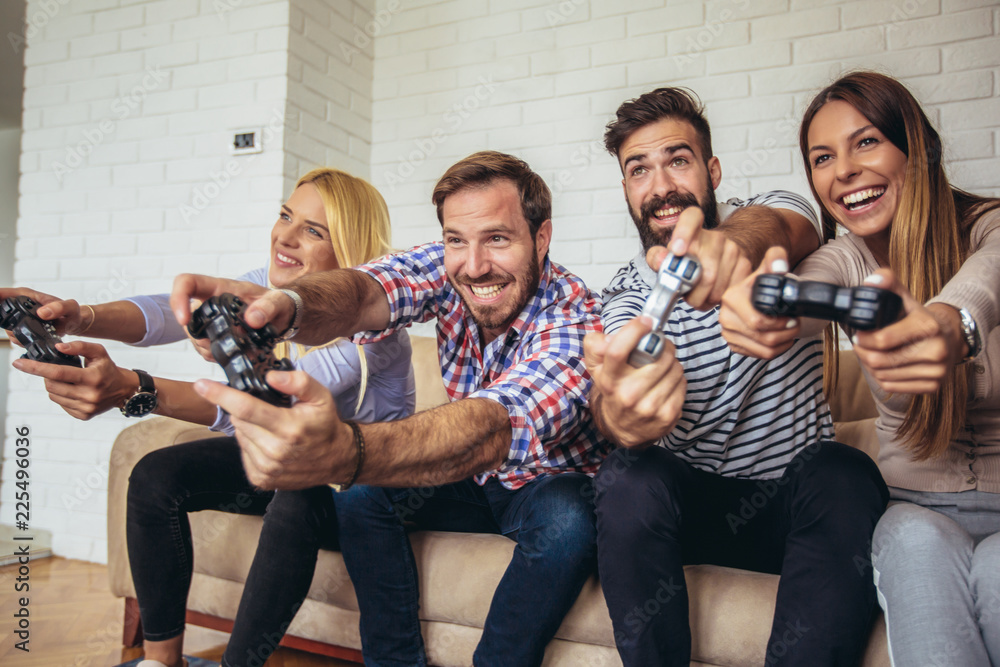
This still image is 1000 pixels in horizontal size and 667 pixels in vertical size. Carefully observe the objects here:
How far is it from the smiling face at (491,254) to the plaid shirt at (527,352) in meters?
0.04

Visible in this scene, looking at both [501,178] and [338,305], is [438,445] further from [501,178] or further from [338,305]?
[501,178]

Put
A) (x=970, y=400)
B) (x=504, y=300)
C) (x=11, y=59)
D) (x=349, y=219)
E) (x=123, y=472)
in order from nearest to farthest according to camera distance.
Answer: (x=970, y=400) → (x=504, y=300) → (x=349, y=219) → (x=123, y=472) → (x=11, y=59)

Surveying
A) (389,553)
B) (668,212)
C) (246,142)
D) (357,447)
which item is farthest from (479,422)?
(246,142)

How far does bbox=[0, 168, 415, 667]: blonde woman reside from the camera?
1374 mm

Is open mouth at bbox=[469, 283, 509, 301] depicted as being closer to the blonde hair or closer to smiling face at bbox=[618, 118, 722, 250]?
smiling face at bbox=[618, 118, 722, 250]

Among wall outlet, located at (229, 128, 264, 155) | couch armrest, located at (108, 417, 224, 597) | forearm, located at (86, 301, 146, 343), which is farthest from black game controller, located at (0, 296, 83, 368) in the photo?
wall outlet, located at (229, 128, 264, 155)

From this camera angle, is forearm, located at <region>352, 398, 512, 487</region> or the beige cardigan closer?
forearm, located at <region>352, 398, 512, 487</region>

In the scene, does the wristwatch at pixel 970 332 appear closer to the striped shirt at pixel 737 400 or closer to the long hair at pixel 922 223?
the long hair at pixel 922 223

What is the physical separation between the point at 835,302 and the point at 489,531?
976 mm

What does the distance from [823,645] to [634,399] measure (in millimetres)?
465

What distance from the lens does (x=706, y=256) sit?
869 millimetres

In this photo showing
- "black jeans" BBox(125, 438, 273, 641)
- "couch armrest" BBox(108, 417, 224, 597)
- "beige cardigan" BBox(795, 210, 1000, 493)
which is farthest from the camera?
"couch armrest" BBox(108, 417, 224, 597)

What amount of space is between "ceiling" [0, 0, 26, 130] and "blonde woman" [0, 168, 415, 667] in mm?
2789

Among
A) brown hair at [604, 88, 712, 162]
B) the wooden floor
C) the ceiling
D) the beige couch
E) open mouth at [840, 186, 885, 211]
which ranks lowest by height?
the wooden floor
